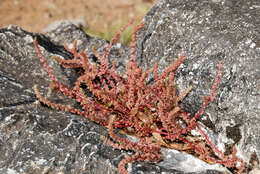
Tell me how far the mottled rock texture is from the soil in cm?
343

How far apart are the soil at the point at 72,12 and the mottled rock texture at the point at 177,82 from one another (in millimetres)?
3431

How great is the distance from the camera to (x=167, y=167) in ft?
6.25

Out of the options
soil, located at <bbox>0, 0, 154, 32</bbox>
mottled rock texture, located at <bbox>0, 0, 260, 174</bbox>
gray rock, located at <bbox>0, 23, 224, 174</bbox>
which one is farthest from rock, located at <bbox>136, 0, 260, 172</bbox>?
soil, located at <bbox>0, 0, 154, 32</bbox>

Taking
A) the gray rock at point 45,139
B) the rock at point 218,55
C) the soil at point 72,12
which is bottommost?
the gray rock at point 45,139

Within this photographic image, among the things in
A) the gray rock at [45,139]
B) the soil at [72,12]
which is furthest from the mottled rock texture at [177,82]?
the soil at [72,12]

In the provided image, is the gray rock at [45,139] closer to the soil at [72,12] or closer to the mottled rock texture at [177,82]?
the mottled rock texture at [177,82]

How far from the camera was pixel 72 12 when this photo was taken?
6293 millimetres

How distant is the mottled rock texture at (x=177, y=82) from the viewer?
185cm

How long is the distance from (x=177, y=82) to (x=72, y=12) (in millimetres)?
4478

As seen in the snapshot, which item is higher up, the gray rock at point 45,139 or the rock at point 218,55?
the rock at point 218,55

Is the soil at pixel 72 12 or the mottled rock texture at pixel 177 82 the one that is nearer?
the mottled rock texture at pixel 177 82

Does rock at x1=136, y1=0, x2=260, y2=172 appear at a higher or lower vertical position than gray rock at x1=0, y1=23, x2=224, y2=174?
higher

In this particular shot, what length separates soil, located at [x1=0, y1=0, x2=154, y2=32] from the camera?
5957 mm

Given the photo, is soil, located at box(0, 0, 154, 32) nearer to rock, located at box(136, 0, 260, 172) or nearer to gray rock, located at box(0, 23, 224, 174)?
rock, located at box(136, 0, 260, 172)
